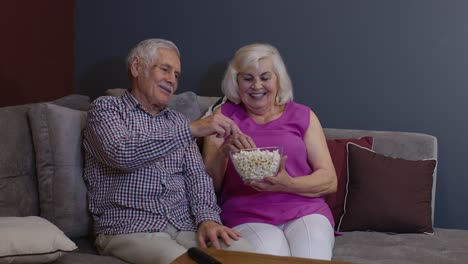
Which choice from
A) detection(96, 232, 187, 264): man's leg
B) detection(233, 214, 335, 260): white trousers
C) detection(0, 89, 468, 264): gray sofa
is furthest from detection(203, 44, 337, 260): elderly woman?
detection(96, 232, 187, 264): man's leg

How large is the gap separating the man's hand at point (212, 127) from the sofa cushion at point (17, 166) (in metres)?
0.63

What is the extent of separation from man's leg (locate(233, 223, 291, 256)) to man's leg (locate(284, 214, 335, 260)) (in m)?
0.03

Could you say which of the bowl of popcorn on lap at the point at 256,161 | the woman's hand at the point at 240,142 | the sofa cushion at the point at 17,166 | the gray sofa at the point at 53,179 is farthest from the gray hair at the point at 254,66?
the sofa cushion at the point at 17,166

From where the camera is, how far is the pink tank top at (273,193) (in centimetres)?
218

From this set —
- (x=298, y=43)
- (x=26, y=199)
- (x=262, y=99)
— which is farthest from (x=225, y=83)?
(x=26, y=199)

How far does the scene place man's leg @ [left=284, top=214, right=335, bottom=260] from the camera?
203 cm

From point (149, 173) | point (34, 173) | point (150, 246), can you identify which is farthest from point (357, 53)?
point (34, 173)

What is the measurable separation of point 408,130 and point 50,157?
1.67m

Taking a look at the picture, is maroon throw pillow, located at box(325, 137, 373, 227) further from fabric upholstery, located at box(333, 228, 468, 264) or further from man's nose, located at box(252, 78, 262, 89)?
man's nose, located at box(252, 78, 262, 89)

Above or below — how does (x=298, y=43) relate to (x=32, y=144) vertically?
above

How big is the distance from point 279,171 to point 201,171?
32 cm

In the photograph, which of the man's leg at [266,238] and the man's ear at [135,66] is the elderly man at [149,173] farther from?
the man's leg at [266,238]

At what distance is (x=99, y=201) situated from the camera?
206 cm

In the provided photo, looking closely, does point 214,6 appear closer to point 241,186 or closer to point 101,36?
point 101,36
